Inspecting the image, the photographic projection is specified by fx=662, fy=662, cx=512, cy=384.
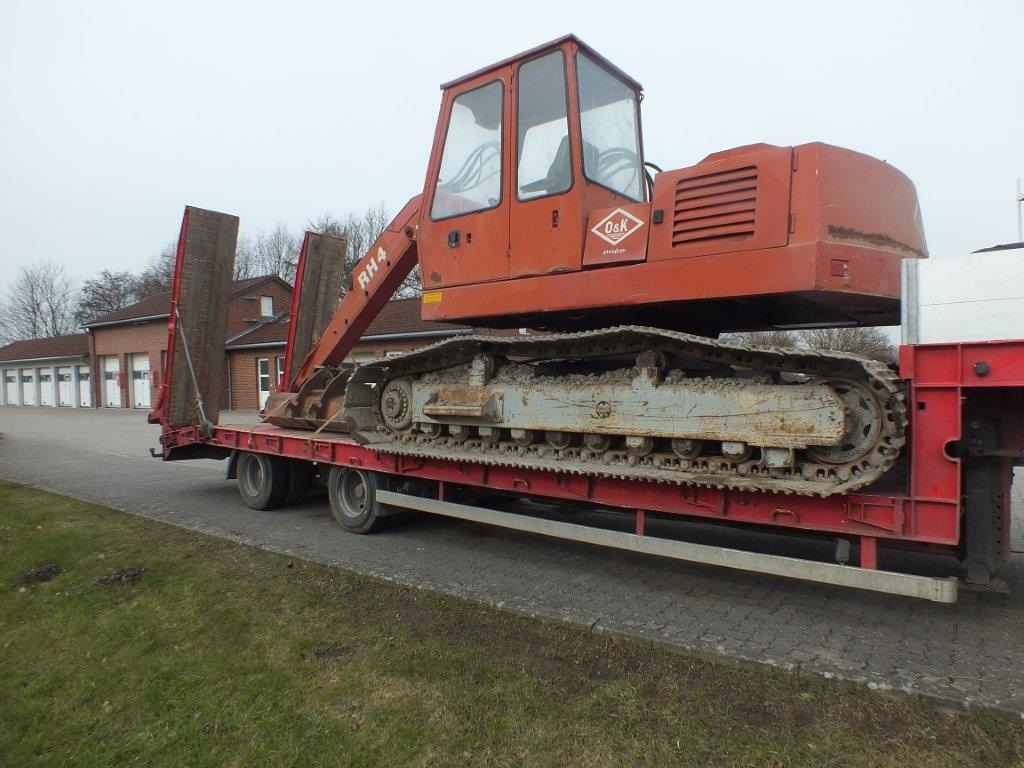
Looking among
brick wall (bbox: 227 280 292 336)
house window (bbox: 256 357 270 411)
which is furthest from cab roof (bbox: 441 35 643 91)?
brick wall (bbox: 227 280 292 336)

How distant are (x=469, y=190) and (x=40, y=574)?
4.71 metres

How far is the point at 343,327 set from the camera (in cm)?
775

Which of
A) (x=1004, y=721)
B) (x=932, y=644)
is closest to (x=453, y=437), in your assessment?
(x=932, y=644)

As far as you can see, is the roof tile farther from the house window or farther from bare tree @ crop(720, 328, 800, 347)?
bare tree @ crop(720, 328, 800, 347)

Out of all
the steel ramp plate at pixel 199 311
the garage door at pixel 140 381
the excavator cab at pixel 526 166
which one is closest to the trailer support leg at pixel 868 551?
the excavator cab at pixel 526 166

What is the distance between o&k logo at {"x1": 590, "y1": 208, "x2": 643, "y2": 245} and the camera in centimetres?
446

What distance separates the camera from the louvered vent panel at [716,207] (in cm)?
403

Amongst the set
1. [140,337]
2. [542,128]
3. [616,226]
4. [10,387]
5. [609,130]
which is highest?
[609,130]

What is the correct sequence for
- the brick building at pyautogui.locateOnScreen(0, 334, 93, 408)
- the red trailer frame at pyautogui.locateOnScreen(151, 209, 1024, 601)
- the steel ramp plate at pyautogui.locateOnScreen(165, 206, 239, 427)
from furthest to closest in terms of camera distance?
the brick building at pyautogui.locateOnScreen(0, 334, 93, 408) → the steel ramp plate at pyautogui.locateOnScreen(165, 206, 239, 427) → the red trailer frame at pyautogui.locateOnScreen(151, 209, 1024, 601)

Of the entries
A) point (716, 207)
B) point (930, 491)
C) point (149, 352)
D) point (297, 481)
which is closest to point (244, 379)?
point (149, 352)

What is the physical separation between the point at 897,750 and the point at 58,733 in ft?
12.4

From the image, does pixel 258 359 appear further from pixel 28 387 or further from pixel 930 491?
pixel 930 491

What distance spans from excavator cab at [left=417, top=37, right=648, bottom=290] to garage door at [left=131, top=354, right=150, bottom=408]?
107 feet

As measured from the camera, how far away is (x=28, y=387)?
4341 cm
